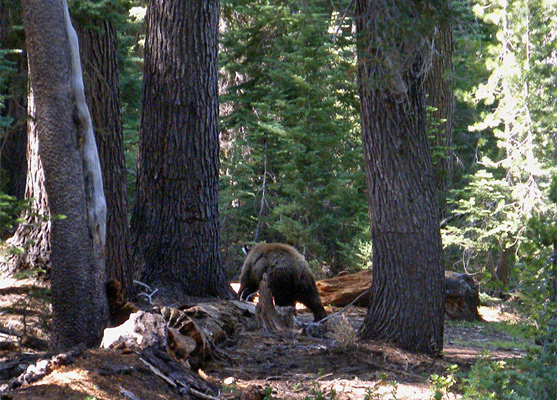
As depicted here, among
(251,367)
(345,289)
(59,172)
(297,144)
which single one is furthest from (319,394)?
(297,144)

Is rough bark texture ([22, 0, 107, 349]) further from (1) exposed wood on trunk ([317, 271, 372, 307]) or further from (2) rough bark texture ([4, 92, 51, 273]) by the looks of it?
(1) exposed wood on trunk ([317, 271, 372, 307])

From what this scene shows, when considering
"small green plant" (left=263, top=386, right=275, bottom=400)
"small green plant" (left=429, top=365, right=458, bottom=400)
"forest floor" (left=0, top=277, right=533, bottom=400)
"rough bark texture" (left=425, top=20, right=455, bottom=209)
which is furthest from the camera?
"rough bark texture" (left=425, top=20, right=455, bottom=209)

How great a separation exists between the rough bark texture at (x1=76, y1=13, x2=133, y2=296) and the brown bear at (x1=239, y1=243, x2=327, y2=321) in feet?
8.25

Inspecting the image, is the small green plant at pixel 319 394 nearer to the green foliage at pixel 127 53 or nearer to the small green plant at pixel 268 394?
the small green plant at pixel 268 394

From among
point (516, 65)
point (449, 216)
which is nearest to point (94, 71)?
point (516, 65)

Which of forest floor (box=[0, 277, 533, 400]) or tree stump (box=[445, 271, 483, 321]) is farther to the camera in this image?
tree stump (box=[445, 271, 483, 321])

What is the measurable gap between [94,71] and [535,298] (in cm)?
524

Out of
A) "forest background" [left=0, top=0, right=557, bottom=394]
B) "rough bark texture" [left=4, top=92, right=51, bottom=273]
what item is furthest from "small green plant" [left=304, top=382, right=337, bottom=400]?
"forest background" [left=0, top=0, right=557, bottom=394]

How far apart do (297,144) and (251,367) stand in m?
8.96

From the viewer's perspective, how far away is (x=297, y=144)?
50.1ft

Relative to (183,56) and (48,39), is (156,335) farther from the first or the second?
(183,56)

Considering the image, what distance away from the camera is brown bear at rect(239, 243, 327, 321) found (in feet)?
31.8

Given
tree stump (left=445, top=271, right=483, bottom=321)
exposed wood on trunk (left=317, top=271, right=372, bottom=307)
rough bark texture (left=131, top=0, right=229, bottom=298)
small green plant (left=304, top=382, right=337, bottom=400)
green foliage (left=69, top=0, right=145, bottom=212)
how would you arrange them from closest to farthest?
small green plant (left=304, top=382, right=337, bottom=400)
green foliage (left=69, top=0, right=145, bottom=212)
rough bark texture (left=131, top=0, right=229, bottom=298)
exposed wood on trunk (left=317, top=271, right=372, bottom=307)
tree stump (left=445, top=271, right=483, bottom=321)

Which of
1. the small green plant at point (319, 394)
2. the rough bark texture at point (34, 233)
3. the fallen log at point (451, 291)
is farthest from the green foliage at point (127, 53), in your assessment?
the fallen log at point (451, 291)
